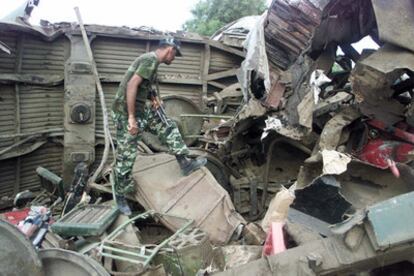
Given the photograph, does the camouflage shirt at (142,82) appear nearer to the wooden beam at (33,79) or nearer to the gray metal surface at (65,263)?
the gray metal surface at (65,263)

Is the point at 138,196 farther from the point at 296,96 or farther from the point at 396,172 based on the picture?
the point at 396,172

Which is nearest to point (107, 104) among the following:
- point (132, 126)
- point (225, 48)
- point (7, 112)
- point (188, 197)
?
point (7, 112)

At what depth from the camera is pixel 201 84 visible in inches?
310

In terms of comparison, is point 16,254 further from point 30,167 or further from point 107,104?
point 107,104

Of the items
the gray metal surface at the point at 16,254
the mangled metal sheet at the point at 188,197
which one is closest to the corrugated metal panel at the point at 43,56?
the mangled metal sheet at the point at 188,197

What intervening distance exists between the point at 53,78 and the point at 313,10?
4.19m

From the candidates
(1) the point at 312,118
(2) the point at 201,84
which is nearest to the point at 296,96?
(1) the point at 312,118

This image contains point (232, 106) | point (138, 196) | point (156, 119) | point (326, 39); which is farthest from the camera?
point (232, 106)

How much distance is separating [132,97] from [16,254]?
2157 mm

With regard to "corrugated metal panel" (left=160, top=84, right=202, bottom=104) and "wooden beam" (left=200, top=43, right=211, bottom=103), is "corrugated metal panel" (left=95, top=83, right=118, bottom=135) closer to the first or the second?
"corrugated metal panel" (left=160, top=84, right=202, bottom=104)

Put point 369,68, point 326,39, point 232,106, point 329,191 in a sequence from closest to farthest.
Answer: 1. point 329,191
2. point 369,68
3. point 326,39
4. point 232,106

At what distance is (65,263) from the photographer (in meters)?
2.90

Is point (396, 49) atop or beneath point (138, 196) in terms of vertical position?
atop

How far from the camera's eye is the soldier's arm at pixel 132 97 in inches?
181
